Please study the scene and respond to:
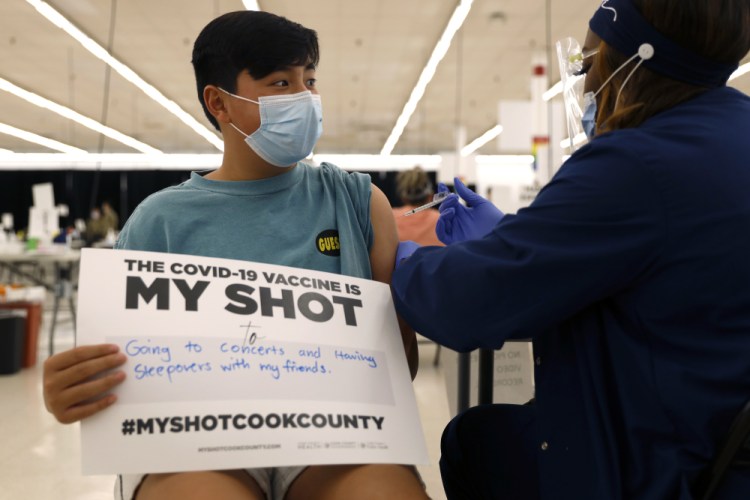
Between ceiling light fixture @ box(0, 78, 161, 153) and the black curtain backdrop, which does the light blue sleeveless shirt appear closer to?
ceiling light fixture @ box(0, 78, 161, 153)

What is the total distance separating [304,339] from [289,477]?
23 cm

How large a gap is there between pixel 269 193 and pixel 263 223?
8 centimetres

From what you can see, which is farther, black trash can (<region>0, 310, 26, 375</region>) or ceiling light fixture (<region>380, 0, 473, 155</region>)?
ceiling light fixture (<region>380, 0, 473, 155</region>)

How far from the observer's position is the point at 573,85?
133 centimetres

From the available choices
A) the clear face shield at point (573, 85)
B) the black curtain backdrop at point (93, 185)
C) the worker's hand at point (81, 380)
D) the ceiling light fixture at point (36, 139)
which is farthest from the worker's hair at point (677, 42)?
the black curtain backdrop at point (93, 185)

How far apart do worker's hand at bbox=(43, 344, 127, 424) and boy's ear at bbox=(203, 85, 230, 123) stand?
58 cm

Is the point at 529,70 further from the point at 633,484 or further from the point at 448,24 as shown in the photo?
the point at 633,484

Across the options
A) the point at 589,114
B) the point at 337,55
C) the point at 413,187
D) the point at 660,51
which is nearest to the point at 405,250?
the point at 589,114

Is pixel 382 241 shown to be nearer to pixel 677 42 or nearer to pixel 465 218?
pixel 465 218

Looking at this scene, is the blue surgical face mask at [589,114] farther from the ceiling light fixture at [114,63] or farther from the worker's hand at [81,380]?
the ceiling light fixture at [114,63]

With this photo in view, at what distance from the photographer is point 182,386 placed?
98cm

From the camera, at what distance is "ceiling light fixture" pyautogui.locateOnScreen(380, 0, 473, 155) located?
27.2 feet

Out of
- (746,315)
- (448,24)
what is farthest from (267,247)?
(448,24)

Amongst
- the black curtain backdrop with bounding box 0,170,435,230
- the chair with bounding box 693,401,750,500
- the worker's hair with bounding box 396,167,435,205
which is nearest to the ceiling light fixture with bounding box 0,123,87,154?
the black curtain backdrop with bounding box 0,170,435,230
